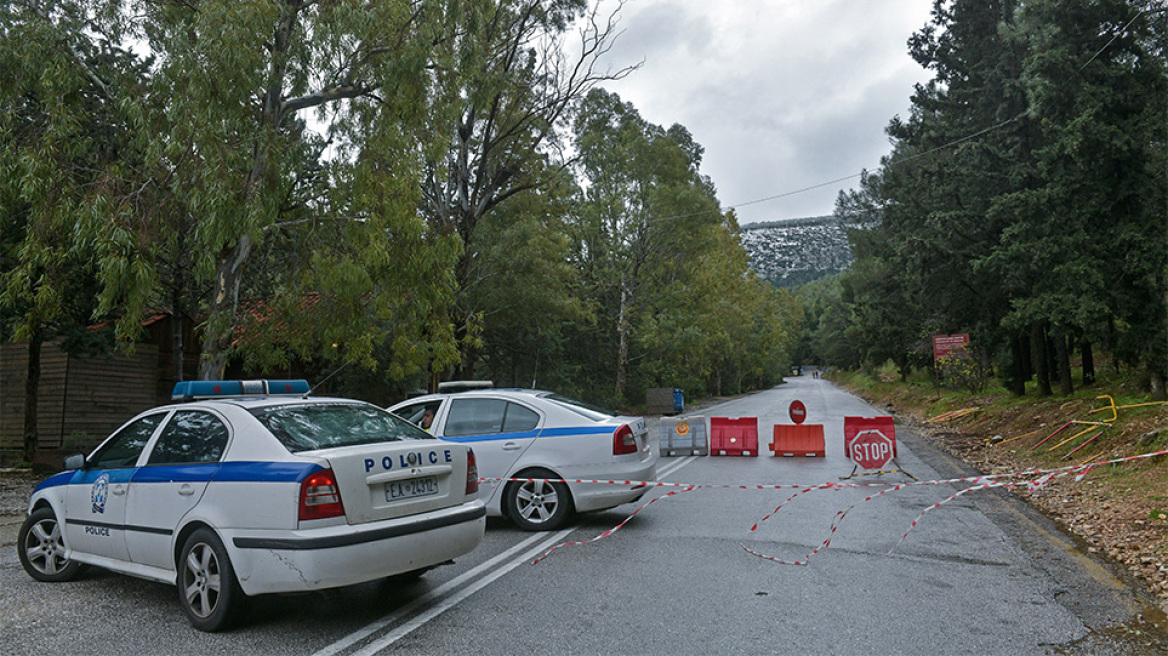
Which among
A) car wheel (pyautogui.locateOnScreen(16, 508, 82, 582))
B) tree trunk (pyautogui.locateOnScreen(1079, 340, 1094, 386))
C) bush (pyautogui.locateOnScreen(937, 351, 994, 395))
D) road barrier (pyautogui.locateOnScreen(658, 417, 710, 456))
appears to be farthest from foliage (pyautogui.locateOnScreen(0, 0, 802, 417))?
bush (pyautogui.locateOnScreen(937, 351, 994, 395))

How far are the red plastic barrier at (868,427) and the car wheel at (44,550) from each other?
10.2 metres

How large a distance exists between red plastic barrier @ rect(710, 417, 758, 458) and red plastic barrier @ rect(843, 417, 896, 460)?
7.99 feet

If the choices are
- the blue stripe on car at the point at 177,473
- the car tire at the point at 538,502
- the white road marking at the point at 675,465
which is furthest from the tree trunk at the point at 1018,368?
the blue stripe on car at the point at 177,473

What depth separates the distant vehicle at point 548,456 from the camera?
8023mm

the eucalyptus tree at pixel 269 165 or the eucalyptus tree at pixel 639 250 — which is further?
the eucalyptus tree at pixel 639 250

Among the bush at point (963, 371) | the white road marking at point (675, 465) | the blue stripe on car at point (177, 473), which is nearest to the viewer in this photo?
the blue stripe on car at point (177, 473)

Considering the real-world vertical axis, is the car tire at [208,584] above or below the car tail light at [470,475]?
below

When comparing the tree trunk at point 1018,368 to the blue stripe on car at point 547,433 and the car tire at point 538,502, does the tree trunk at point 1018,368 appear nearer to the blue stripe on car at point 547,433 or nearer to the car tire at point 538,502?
the blue stripe on car at point 547,433

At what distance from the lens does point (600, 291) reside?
35.5 m

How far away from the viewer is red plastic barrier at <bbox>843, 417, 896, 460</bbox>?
1218cm

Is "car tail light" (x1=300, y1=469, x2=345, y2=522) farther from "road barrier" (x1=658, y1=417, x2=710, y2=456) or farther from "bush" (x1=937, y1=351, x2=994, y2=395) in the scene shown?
"bush" (x1=937, y1=351, x2=994, y2=395)

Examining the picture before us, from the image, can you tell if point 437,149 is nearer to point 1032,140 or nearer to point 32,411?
point 32,411

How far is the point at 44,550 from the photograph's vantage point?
615 cm

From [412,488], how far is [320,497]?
Answer: 0.69 m
